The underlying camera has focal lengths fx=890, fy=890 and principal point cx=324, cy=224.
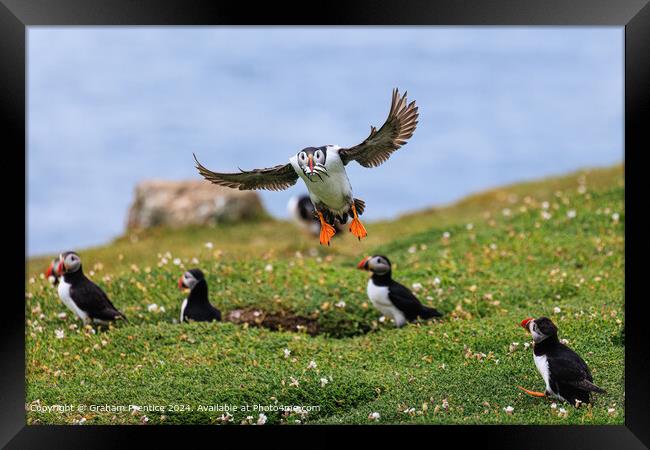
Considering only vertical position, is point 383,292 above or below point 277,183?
below

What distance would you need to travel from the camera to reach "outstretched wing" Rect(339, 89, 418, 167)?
7393 millimetres

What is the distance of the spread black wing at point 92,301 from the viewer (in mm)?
10555

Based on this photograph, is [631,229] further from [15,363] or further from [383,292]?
[15,363]

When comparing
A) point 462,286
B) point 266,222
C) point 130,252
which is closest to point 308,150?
point 462,286

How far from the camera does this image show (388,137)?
761 cm

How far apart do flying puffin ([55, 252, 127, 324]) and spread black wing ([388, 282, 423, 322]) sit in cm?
326

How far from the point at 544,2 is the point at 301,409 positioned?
4.53m

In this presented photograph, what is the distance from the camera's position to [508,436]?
26.7ft

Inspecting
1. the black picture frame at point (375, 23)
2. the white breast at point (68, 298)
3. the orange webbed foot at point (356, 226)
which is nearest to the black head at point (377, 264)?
the orange webbed foot at point (356, 226)

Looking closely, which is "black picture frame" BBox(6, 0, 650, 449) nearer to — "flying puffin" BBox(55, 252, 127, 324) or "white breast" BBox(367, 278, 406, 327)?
"flying puffin" BBox(55, 252, 127, 324)

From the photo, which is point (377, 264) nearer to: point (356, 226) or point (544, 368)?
point (356, 226)

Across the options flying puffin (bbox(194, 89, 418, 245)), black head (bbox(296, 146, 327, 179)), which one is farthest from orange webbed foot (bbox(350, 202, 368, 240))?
black head (bbox(296, 146, 327, 179))

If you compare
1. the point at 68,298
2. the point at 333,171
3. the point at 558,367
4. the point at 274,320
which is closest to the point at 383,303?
the point at 274,320

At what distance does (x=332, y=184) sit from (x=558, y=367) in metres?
2.72
